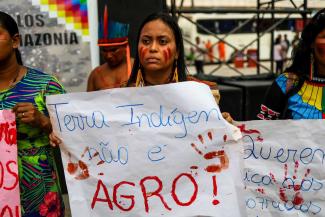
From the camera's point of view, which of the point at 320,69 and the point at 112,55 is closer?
the point at 320,69

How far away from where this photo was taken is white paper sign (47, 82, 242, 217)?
6.33 feet

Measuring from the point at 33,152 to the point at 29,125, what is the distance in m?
0.12

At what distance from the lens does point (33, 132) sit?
1.98 metres

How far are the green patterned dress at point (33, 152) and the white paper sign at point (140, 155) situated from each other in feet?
0.34

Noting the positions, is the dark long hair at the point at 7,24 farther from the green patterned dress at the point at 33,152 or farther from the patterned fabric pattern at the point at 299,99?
the patterned fabric pattern at the point at 299,99

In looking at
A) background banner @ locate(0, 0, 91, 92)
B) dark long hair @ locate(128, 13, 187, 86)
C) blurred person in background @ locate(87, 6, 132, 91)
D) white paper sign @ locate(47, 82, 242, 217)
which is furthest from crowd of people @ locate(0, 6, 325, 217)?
background banner @ locate(0, 0, 91, 92)

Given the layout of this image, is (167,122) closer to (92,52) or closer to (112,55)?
(112,55)

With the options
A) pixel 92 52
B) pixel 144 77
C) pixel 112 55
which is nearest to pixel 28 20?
pixel 92 52

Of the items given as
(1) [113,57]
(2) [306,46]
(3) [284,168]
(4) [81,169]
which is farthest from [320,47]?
(1) [113,57]

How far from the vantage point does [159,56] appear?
195 cm

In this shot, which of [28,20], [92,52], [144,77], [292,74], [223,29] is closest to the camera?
[144,77]

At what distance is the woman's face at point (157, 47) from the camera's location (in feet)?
6.40

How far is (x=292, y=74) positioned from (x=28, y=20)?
264 centimetres

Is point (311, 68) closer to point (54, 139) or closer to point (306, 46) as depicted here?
point (306, 46)
